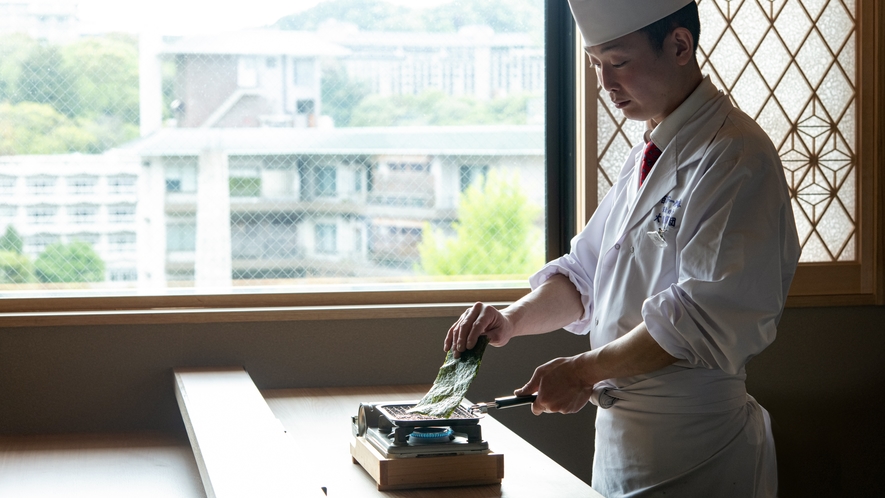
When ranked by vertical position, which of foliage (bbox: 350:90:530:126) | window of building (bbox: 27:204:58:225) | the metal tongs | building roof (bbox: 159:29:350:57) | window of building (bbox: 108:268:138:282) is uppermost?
building roof (bbox: 159:29:350:57)

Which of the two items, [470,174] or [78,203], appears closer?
[78,203]

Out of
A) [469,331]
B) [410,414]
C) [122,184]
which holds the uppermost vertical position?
[122,184]

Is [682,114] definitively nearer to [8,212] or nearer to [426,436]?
[426,436]

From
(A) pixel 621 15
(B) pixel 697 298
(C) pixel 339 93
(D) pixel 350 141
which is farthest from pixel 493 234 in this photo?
(B) pixel 697 298

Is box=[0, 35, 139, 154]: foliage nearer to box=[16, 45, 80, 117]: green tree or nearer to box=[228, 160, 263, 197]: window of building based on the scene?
box=[16, 45, 80, 117]: green tree

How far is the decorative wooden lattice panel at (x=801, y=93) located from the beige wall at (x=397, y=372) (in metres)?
0.31

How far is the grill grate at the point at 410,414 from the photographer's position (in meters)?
1.57

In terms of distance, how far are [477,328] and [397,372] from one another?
0.83m

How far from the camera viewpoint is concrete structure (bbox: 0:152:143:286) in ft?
8.27

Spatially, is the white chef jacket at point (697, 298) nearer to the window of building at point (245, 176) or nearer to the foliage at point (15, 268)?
the window of building at point (245, 176)

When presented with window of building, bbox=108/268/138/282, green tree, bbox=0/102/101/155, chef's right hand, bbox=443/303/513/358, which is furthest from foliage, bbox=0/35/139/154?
chef's right hand, bbox=443/303/513/358

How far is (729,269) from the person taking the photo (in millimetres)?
1507

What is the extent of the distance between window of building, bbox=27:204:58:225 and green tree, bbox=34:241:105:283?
73 mm

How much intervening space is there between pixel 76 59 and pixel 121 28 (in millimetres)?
158
